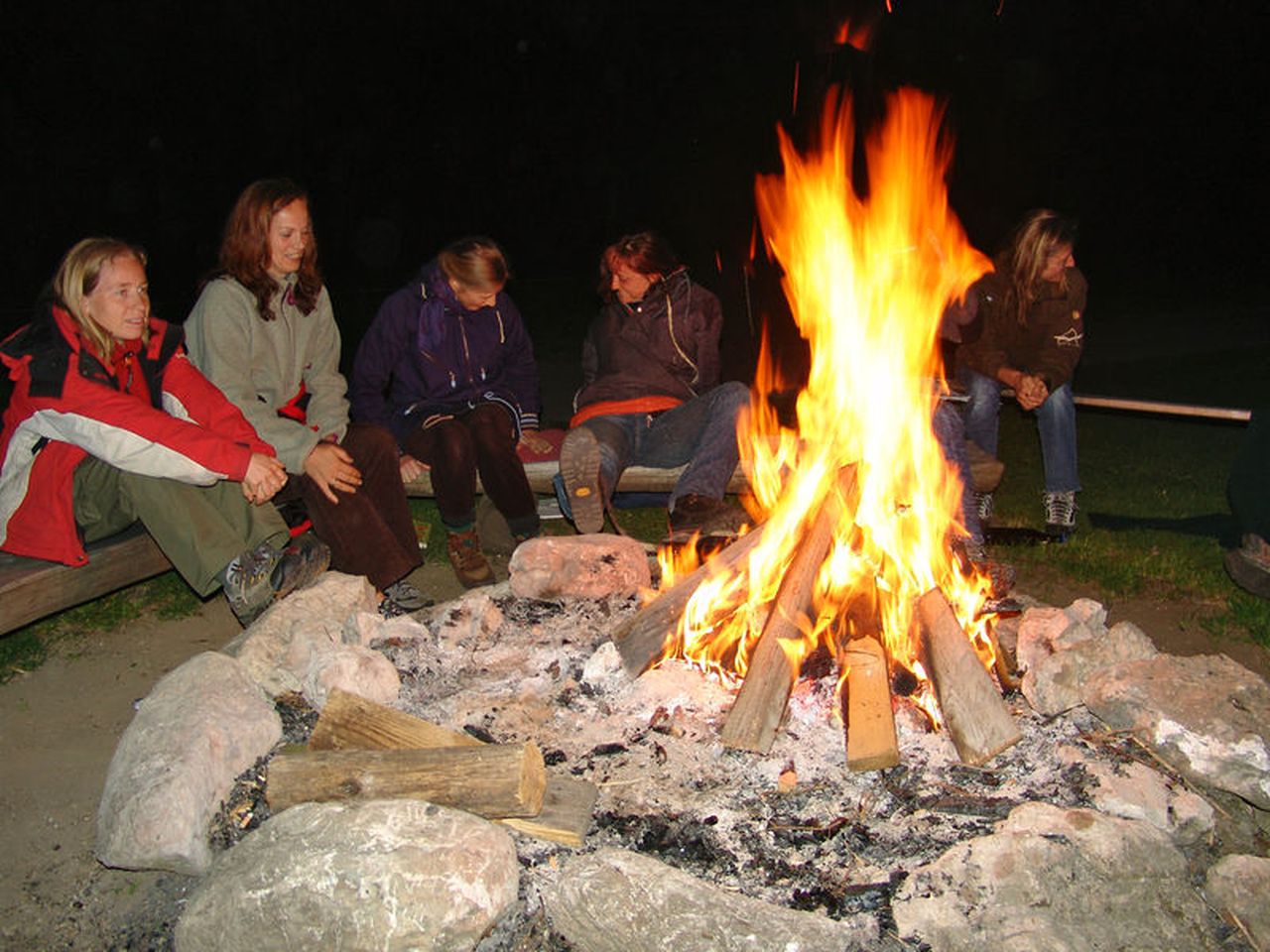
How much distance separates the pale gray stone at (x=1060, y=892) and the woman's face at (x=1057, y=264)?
3547mm

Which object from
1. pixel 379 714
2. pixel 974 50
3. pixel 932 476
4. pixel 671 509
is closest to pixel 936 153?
pixel 932 476

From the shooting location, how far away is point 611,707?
3373mm

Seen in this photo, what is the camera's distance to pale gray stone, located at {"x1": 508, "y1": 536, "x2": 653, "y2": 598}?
13.4ft

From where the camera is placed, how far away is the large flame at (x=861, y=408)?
362 cm

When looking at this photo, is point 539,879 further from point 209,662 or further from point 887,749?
point 209,662

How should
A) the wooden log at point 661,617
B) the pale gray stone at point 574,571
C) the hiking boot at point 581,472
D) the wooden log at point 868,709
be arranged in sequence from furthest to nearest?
the hiking boot at point 581,472, the pale gray stone at point 574,571, the wooden log at point 661,617, the wooden log at point 868,709

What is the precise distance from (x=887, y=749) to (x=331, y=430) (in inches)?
117

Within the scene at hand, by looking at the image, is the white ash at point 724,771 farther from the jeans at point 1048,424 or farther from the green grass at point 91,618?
the jeans at point 1048,424

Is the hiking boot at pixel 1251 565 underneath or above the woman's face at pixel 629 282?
underneath

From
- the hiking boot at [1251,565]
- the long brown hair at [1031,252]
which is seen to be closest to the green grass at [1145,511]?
the hiking boot at [1251,565]

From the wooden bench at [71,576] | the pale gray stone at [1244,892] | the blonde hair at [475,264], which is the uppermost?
the blonde hair at [475,264]

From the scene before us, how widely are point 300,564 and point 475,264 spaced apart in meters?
1.60

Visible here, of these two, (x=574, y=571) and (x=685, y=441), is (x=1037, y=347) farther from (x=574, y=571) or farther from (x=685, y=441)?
(x=574, y=571)

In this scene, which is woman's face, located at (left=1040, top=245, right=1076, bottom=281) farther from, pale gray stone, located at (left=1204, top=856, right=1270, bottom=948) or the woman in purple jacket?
pale gray stone, located at (left=1204, top=856, right=1270, bottom=948)
